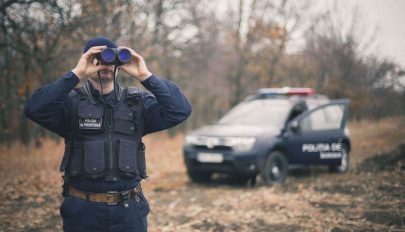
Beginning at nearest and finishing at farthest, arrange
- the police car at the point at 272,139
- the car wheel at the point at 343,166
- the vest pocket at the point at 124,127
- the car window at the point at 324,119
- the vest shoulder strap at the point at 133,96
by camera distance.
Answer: the vest pocket at the point at 124,127 < the vest shoulder strap at the point at 133,96 < the police car at the point at 272,139 < the car window at the point at 324,119 < the car wheel at the point at 343,166

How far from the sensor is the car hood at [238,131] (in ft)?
27.5

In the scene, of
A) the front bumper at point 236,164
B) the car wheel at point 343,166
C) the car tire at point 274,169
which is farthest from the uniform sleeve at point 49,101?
the car wheel at point 343,166

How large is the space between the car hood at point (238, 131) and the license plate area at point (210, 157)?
41 centimetres

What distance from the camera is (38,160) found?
404 inches

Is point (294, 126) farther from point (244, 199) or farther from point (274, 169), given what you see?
point (244, 199)

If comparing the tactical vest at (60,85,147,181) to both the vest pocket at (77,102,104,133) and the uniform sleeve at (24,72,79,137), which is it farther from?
the uniform sleeve at (24,72,79,137)

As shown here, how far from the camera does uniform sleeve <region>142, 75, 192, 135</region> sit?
3.20 meters

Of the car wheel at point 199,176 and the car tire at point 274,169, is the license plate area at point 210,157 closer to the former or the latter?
the car wheel at point 199,176

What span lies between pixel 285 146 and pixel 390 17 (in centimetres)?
2666

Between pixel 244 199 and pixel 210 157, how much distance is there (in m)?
1.31

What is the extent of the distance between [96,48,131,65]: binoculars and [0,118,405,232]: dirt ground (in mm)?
3335

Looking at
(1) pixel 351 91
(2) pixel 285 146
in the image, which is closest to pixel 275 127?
(2) pixel 285 146

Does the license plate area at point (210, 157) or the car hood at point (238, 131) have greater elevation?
the car hood at point (238, 131)

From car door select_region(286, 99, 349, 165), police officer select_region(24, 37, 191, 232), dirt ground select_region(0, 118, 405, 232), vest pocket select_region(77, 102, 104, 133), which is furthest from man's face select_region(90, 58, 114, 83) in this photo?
car door select_region(286, 99, 349, 165)
